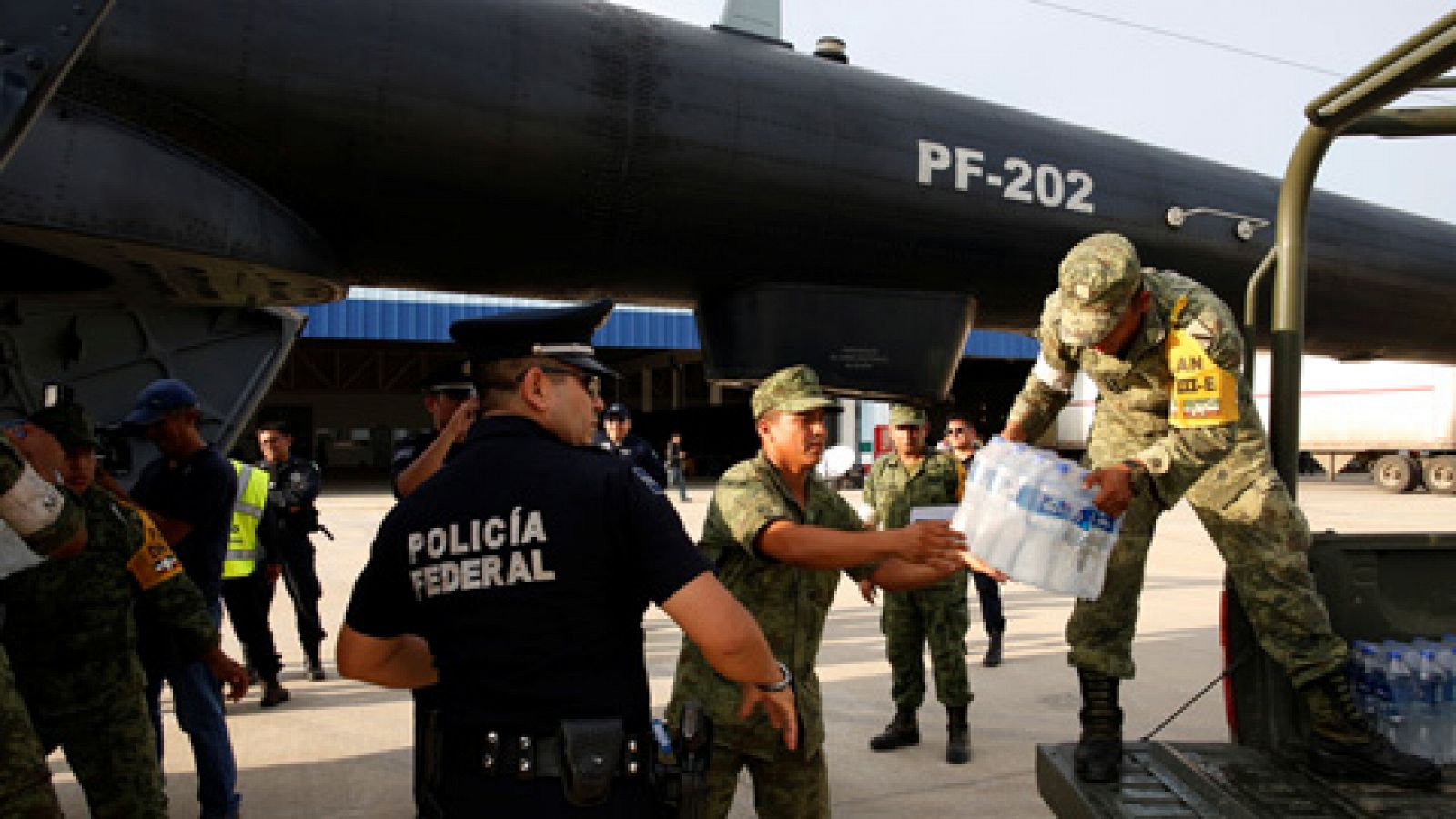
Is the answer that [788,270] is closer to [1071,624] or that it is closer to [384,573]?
[1071,624]

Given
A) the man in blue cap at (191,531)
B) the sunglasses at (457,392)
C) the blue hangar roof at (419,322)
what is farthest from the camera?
the blue hangar roof at (419,322)

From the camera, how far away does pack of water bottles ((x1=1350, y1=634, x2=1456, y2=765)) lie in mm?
3166

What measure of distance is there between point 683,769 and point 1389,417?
2538 centimetres

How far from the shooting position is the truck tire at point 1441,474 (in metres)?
21.7

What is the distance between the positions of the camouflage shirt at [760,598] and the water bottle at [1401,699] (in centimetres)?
178

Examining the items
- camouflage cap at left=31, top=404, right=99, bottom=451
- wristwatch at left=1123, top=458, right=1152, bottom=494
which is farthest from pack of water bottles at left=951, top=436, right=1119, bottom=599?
camouflage cap at left=31, top=404, right=99, bottom=451

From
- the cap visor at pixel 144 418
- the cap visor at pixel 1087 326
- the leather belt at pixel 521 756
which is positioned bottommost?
the leather belt at pixel 521 756

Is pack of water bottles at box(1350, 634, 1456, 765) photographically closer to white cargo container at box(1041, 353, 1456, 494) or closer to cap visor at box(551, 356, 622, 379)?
cap visor at box(551, 356, 622, 379)

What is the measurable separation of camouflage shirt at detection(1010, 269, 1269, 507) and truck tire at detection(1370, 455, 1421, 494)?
77.8ft

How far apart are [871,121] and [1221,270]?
2066 millimetres

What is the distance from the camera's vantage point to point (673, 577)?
185 centimetres

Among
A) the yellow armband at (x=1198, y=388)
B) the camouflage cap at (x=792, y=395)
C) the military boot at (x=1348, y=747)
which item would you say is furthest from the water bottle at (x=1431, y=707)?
the camouflage cap at (x=792, y=395)

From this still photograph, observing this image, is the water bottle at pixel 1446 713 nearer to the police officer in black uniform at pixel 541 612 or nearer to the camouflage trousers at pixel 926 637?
the camouflage trousers at pixel 926 637

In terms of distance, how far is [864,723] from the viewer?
Answer: 5.37 metres
